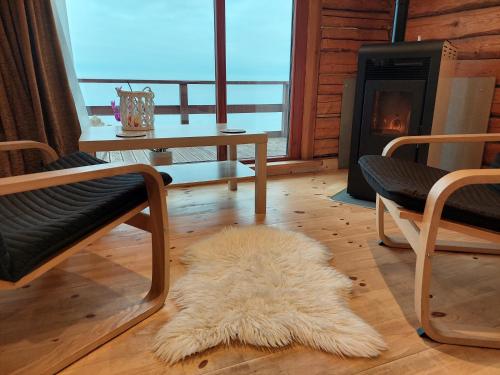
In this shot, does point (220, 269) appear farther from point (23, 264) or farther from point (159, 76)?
point (159, 76)

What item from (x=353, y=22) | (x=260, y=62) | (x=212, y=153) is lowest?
(x=212, y=153)

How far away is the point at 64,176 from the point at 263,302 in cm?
77

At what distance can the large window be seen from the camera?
8.99ft

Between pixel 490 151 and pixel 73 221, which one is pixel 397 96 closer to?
pixel 490 151

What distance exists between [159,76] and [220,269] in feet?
7.86

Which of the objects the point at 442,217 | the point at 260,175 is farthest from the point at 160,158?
the point at 442,217

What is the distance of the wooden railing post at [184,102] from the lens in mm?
3551

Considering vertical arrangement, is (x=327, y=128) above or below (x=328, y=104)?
below

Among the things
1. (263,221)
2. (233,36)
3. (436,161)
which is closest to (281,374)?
(263,221)

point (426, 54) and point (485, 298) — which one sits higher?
point (426, 54)

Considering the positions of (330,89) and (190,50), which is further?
(330,89)

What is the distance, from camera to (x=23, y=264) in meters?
0.84

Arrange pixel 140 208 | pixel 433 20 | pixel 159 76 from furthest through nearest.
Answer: pixel 159 76
pixel 433 20
pixel 140 208

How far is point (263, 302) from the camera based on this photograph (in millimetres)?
Result: 1258
